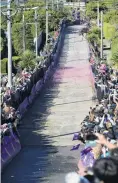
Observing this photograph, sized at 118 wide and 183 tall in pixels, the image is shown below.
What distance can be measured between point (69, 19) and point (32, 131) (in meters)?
84.5

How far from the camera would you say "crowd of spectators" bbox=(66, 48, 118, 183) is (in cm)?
556

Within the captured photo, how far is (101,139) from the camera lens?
627 centimetres

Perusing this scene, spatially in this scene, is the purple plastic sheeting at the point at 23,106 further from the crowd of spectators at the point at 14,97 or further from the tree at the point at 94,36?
the tree at the point at 94,36

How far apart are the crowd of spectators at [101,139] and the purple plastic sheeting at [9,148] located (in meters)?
1.68

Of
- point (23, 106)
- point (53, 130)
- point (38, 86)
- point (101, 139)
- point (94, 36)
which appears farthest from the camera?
point (94, 36)

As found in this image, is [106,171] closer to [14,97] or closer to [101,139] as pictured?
[101,139]

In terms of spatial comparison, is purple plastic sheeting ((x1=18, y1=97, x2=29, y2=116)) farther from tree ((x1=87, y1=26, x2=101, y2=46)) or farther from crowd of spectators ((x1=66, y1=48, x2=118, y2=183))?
tree ((x1=87, y1=26, x2=101, y2=46))

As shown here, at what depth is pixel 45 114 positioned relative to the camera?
24.6m

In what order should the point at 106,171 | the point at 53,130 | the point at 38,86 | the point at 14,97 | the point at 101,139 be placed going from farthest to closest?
the point at 38,86, the point at 14,97, the point at 53,130, the point at 101,139, the point at 106,171

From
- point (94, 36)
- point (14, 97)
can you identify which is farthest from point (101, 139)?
point (94, 36)

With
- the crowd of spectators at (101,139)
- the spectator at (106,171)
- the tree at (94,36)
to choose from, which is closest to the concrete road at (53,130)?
the crowd of spectators at (101,139)

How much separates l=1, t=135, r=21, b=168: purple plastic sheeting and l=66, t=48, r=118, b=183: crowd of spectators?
1.68 m

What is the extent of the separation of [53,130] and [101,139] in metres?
14.7

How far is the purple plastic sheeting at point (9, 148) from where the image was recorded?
14.6 m
